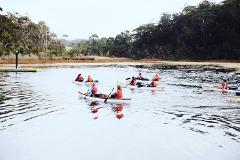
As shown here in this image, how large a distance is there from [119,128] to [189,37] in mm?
105968

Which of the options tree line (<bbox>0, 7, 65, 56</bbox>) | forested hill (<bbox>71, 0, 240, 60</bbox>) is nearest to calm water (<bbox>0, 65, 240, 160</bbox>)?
tree line (<bbox>0, 7, 65, 56</bbox>)

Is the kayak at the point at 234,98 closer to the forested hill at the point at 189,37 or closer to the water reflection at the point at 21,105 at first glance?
the water reflection at the point at 21,105

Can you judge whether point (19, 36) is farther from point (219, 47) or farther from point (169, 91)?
point (169, 91)

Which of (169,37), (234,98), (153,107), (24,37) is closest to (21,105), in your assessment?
(153,107)

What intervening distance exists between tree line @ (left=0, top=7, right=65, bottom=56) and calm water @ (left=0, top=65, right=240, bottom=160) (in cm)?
6414

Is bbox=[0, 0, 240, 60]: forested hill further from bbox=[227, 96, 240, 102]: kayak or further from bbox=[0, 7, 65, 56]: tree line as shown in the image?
bbox=[227, 96, 240, 102]: kayak

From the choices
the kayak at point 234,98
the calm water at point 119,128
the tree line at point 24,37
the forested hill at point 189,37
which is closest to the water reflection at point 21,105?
the calm water at point 119,128

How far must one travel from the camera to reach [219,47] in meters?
113

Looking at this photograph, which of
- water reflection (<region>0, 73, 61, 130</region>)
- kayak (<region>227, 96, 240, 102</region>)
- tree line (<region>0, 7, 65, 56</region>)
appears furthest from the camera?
tree line (<region>0, 7, 65, 56</region>)

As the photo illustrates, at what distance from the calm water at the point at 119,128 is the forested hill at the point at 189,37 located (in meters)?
79.9

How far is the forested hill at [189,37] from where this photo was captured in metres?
109

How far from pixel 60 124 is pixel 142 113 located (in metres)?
6.72

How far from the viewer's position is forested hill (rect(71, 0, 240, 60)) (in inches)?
4306

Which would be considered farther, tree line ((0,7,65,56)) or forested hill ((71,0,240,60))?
forested hill ((71,0,240,60))
